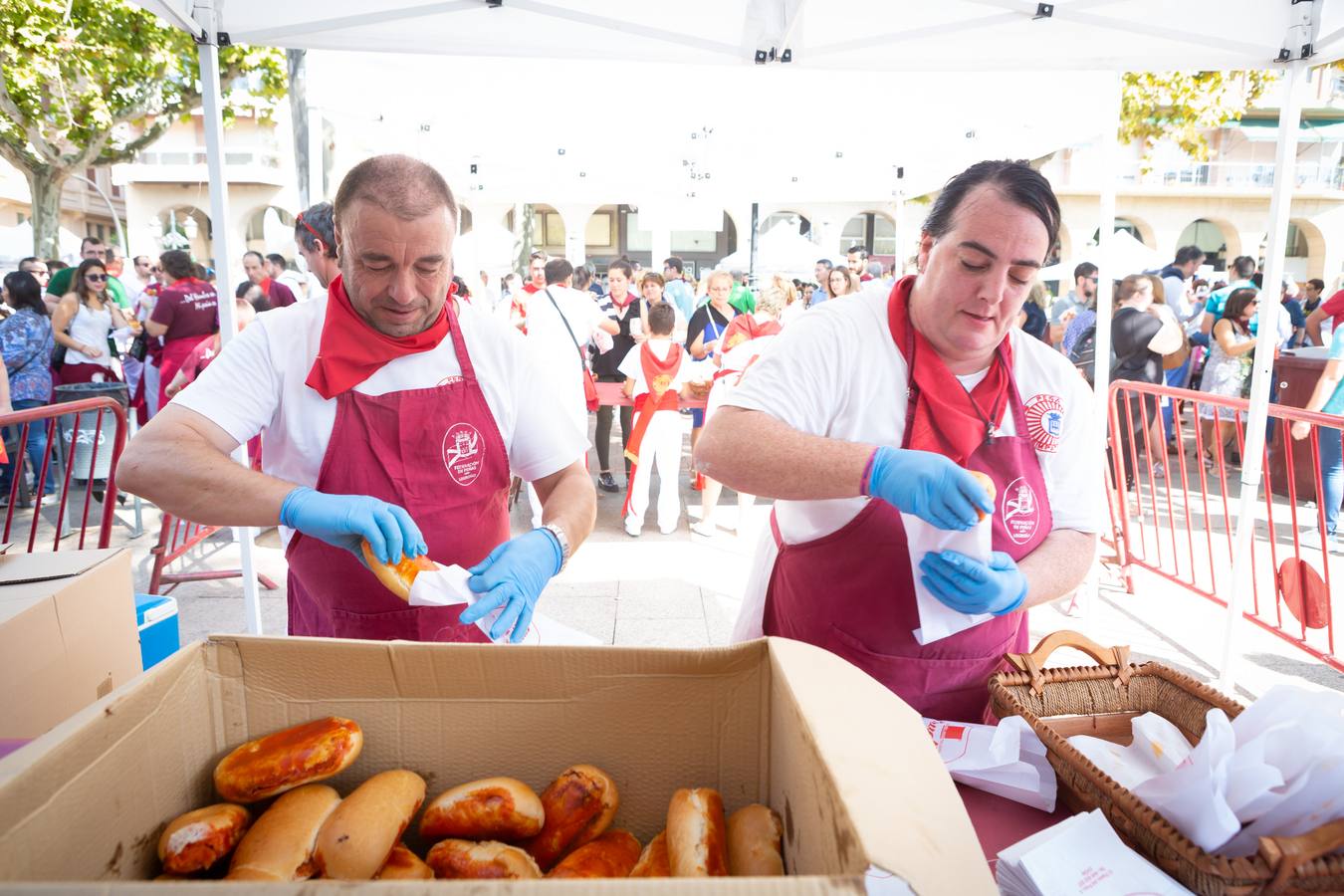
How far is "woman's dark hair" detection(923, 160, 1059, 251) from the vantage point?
1583 millimetres

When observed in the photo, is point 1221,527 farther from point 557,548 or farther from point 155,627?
point 155,627

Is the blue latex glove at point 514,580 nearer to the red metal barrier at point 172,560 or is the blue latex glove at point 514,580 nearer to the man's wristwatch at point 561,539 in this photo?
the man's wristwatch at point 561,539

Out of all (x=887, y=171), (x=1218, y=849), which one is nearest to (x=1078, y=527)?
(x=1218, y=849)

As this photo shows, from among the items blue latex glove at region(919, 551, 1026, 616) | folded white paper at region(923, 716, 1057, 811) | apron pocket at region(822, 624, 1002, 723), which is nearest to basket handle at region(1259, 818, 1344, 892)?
folded white paper at region(923, 716, 1057, 811)

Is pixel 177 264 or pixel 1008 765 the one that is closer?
pixel 1008 765

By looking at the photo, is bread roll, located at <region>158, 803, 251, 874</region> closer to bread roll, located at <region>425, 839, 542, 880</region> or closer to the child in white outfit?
bread roll, located at <region>425, 839, 542, 880</region>

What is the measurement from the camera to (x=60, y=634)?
4.50ft

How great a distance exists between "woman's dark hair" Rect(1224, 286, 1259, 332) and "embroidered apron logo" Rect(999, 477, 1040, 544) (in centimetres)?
783

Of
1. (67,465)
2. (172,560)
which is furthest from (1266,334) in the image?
(67,465)

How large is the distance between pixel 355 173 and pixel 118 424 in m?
2.65

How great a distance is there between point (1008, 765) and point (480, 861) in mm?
791

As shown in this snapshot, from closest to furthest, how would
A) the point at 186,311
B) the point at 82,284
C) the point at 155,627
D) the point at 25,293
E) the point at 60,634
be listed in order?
1. the point at 60,634
2. the point at 155,627
3. the point at 186,311
4. the point at 25,293
5. the point at 82,284

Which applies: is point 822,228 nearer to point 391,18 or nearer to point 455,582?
point 391,18

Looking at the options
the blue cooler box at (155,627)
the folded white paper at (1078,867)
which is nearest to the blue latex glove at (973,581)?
the folded white paper at (1078,867)
